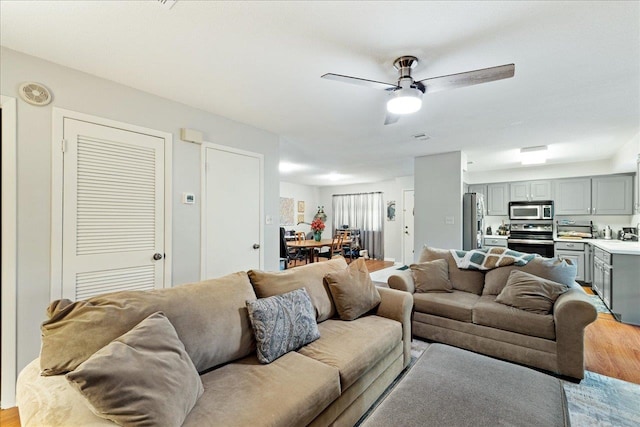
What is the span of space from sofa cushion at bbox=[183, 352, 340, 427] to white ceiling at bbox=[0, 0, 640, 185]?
6.37 ft

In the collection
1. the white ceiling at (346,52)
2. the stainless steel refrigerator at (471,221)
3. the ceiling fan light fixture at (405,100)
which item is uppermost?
the white ceiling at (346,52)

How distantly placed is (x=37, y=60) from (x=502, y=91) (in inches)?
145

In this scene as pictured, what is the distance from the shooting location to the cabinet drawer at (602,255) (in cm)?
362

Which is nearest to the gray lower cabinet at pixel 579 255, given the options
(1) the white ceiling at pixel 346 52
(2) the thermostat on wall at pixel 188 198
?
(1) the white ceiling at pixel 346 52

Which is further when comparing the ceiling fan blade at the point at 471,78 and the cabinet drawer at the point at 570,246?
the cabinet drawer at the point at 570,246

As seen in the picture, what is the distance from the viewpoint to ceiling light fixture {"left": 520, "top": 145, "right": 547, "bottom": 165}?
173 inches

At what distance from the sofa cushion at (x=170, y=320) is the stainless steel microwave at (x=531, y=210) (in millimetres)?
6005

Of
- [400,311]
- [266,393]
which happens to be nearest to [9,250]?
[266,393]

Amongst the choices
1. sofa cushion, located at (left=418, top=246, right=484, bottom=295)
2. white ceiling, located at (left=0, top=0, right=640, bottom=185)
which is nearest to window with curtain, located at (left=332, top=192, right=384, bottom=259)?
sofa cushion, located at (left=418, top=246, right=484, bottom=295)

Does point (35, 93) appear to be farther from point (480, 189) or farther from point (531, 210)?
point (531, 210)

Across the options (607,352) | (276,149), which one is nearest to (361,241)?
(276,149)

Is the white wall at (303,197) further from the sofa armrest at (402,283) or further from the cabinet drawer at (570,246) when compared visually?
the cabinet drawer at (570,246)

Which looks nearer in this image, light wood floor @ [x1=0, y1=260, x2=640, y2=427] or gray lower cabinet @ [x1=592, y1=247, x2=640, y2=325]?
light wood floor @ [x1=0, y1=260, x2=640, y2=427]

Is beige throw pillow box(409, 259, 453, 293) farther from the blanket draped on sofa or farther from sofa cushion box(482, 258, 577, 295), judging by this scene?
sofa cushion box(482, 258, 577, 295)
